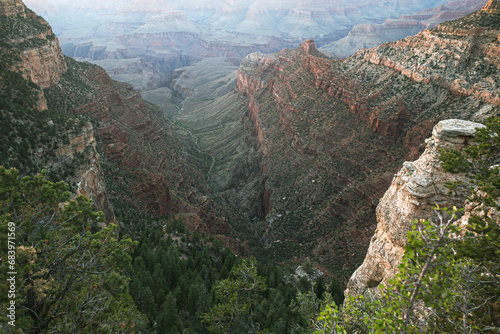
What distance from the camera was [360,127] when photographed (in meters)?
60.0

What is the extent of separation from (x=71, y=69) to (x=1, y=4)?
19.8 meters

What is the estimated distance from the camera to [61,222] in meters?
15.9

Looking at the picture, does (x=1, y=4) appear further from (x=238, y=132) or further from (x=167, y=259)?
(x=238, y=132)

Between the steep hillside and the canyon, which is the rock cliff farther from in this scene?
the canyon

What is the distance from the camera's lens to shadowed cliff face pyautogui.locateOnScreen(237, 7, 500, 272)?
4612cm

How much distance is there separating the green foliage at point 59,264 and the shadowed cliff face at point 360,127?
33.7 metres

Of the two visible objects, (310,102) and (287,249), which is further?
(310,102)

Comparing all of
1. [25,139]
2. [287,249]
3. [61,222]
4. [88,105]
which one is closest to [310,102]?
[287,249]

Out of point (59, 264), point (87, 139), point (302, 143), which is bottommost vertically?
point (302, 143)

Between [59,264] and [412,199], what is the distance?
60.9 ft

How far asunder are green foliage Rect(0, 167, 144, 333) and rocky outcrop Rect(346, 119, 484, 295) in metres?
13.8

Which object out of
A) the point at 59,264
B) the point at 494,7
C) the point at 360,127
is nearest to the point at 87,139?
the point at 59,264

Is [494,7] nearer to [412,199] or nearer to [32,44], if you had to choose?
[412,199]

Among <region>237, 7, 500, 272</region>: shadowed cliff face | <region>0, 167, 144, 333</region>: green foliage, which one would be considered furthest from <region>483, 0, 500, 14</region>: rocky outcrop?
<region>0, 167, 144, 333</region>: green foliage
